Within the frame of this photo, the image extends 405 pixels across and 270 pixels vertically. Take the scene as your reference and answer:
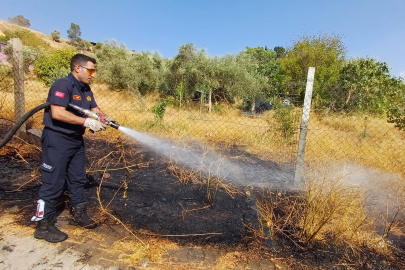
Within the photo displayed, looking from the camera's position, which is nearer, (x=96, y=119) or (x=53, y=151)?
(x=53, y=151)

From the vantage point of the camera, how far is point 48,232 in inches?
80.5

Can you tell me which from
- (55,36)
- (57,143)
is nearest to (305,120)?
(57,143)

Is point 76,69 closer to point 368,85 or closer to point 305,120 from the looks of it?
point 305,120

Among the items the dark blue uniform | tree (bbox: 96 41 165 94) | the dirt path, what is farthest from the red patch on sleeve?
tree (bbox: 96 41 165 94)

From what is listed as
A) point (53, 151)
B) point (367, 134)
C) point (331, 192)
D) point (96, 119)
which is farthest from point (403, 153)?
point (53, 151)

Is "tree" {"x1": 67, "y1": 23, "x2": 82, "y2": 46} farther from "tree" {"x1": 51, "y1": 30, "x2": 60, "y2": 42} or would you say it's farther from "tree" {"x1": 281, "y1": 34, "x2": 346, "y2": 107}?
"tree" {"x1": 281, "y1": 34, "x2": 346, "y2": 107}

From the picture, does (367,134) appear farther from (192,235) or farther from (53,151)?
(53,151)

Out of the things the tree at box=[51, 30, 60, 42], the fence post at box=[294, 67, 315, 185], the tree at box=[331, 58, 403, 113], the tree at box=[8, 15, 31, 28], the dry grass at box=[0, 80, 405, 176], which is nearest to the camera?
the fence post at box=[294, 67, 315, 185]

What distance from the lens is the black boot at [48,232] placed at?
2010 millimetres

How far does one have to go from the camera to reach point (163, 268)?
5.90ft

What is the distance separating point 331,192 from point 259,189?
53.8 inches

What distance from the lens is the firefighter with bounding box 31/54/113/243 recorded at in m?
2.02

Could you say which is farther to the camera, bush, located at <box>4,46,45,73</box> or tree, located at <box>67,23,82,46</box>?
tree, located at <box>67,23,82,46</box>

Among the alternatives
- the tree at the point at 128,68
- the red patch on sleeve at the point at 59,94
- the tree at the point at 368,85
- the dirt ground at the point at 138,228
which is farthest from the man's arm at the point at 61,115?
the tree at the point at 128,68
